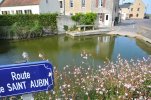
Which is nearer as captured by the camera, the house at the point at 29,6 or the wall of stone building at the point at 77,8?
the house at the point at 29,6

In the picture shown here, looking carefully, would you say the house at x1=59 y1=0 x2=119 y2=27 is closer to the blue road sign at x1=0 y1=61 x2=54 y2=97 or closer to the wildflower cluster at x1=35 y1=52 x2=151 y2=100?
the wildflower cluster at x1=35 y1=52 x2=151 y2=100

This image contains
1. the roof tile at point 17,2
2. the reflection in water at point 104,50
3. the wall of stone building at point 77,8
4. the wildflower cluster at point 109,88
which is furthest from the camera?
the wall of stone building at point 77,8

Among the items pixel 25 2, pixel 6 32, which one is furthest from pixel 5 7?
pixel 6 32

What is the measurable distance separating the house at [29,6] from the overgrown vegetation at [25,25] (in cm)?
513

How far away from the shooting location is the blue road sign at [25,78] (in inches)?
69.8

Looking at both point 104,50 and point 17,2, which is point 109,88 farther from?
point 17,2

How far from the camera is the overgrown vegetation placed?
69.8 ft

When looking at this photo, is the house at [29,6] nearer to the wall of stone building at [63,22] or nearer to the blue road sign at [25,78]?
the wall of stone building at [63,22]

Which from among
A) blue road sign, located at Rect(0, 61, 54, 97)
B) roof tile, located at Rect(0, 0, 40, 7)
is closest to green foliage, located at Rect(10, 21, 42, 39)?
roof tile, located at Rect(0, 0, 40, 7)

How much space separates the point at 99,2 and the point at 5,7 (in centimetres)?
1504

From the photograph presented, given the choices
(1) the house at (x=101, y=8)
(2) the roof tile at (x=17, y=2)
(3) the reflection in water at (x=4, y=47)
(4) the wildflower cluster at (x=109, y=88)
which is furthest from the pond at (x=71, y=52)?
(1) the house at (x=101, y=8)

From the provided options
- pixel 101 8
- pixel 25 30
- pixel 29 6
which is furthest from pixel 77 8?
pixel 25 30

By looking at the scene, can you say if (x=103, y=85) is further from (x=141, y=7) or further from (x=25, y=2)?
(x=141, y=7)

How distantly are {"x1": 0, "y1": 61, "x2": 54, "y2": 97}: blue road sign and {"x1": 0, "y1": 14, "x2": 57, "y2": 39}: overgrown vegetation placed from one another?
20146 millimetres
